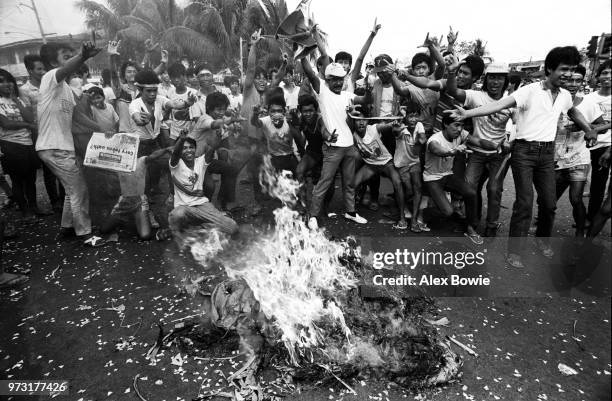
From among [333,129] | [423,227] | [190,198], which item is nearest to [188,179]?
[190,198]

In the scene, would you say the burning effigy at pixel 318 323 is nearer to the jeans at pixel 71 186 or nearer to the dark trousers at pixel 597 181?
the jeans at pixel 71 186

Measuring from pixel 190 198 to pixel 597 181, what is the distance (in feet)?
18.1

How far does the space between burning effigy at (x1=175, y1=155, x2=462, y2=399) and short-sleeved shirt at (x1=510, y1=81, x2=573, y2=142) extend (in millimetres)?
2373

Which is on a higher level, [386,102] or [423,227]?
[386,102]

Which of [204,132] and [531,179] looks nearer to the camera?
[531,179]

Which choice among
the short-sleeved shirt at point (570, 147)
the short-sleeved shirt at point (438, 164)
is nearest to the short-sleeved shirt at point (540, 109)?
the short-sleeved shirt at point (570, 147)

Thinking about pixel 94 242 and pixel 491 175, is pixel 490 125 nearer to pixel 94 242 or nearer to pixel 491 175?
pixel 491 175

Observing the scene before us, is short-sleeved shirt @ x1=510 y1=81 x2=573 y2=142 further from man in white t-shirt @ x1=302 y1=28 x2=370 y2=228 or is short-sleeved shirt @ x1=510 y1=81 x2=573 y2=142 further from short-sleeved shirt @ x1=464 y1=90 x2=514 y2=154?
man in white t-shirt @ x1=302 y1=28 x2=370 y2=228

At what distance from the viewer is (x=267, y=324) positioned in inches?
122

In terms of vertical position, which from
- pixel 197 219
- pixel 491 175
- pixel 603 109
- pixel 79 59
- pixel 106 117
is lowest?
pixel 197 219

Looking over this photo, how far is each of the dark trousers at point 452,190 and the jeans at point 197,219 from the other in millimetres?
2963

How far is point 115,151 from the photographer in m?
4.96

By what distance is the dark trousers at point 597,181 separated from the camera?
15.1ft

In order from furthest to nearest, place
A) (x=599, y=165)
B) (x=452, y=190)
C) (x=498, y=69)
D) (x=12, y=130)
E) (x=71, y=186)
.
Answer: (x=12, y=130) < (x=452, y=190) < (x=71, y=186) < (x=498, y=69) < (x=599, y=165)
